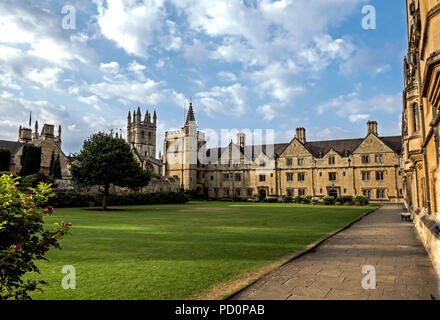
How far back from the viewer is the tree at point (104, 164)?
30.0 meters

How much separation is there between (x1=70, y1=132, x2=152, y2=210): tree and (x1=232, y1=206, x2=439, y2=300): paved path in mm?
25379

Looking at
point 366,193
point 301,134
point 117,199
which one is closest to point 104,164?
point 117,199

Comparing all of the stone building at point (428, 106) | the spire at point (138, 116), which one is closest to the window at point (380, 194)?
the stone building at point (428, 106)

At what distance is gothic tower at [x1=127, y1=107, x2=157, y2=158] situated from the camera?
112812 mm

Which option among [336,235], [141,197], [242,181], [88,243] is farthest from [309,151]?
[88,243]

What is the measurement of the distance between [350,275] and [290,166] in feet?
164

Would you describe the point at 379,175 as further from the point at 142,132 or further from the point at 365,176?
the point at 142,132

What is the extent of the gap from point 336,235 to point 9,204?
12425mm

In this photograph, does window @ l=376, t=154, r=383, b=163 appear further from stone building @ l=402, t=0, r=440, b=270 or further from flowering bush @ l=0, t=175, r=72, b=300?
flowering bush @ l=0, t=175, r=72, b=300

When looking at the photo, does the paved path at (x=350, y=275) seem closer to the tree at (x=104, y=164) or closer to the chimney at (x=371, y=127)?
the tree at (x=104, y=164)

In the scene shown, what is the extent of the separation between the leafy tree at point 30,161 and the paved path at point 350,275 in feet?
162

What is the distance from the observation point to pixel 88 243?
10.1m

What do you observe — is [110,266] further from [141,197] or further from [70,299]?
[141,197]
